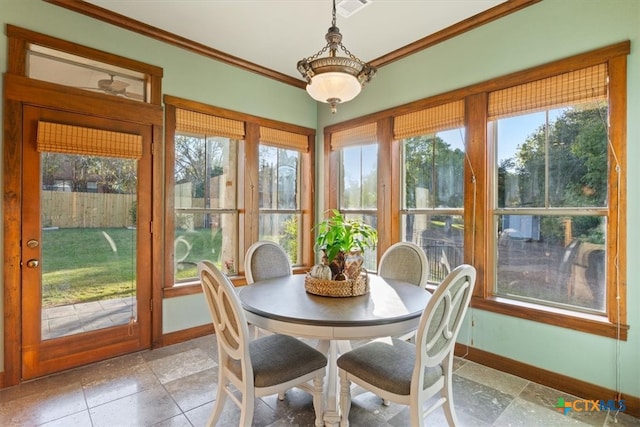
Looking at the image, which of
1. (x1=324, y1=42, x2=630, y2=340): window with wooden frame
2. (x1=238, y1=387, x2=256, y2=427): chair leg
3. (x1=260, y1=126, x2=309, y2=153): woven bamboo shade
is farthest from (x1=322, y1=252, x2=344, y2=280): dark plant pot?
(x1=260, y1=126, x2=309, y2=153): woven bamboo shade

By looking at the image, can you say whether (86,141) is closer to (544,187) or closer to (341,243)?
(341,243)

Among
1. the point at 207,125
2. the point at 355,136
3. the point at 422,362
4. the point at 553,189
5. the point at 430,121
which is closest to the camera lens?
the point at 422,362

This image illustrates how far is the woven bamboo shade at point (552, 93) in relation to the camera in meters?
2.25

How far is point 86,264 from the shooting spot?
277 centimetres

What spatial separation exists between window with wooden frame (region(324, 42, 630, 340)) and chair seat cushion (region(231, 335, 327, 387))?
5.67 feet

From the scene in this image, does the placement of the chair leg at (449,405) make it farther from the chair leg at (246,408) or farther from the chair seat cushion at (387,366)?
the chair leg at (246,408)

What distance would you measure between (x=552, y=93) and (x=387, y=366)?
92.4 inches

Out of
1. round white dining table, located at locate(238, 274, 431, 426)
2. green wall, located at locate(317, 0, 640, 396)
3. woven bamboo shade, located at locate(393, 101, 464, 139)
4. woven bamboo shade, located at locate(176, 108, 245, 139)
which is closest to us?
round white dining table, located at locate(238, 274, 431, 426)

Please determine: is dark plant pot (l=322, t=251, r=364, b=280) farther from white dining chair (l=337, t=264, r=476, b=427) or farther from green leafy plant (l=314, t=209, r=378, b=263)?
white dining chair (l=337, t=264, r=476, b=427)

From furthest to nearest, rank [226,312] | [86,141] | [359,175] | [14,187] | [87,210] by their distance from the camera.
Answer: [359,175], [87,210], [86,141], [14,187], [226,312]

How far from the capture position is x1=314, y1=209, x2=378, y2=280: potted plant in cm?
209

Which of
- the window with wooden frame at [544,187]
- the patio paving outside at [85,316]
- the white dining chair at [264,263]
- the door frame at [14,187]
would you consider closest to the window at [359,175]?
the window with wooden frame at [544,187]

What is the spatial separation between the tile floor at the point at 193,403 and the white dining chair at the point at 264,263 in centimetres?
86

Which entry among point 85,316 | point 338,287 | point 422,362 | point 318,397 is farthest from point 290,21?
point 85,316
